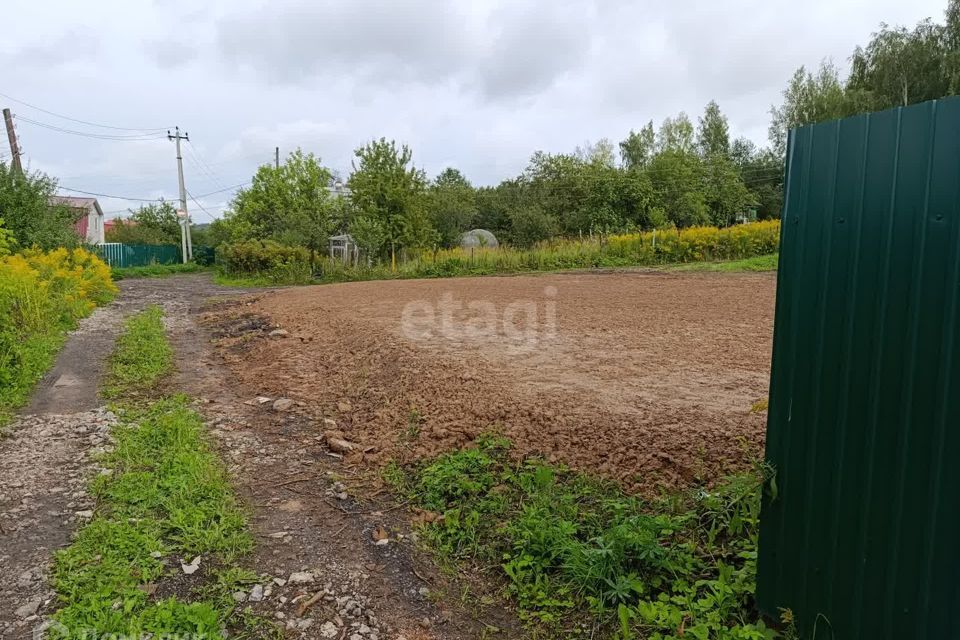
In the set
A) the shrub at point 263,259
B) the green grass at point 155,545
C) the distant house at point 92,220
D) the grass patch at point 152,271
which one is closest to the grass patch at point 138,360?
the green grass at point 155,545

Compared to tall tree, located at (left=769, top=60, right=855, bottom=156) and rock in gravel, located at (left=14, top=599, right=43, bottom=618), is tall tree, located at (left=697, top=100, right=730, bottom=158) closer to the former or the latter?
tall tree, located at (left=769, top=60, right=855, bottom=156)

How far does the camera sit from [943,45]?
2447 centimetres

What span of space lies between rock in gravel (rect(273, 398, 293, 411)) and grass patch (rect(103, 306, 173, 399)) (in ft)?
4.26

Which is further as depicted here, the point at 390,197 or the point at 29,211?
the point at 390,197

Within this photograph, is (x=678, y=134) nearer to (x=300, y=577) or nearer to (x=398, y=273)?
(x=398, y=273)

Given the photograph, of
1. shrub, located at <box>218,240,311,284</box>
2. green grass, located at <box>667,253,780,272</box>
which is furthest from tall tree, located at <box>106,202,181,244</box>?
green grass, located at <box>667,253,780,272</box>

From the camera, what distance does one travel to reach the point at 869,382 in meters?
1.51

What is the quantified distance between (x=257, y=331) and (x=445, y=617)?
6542mm

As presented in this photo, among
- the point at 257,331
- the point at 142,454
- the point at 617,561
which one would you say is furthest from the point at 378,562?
the point at 257,331

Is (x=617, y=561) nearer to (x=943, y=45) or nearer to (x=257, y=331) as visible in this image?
(x=257, y=331)

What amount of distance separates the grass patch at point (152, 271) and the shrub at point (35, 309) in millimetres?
10452

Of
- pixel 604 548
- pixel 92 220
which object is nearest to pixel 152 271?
pixel 92 220

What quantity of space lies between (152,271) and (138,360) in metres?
20.2

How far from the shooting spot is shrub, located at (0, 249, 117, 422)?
17.2 feet
